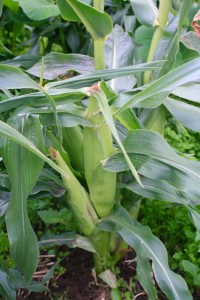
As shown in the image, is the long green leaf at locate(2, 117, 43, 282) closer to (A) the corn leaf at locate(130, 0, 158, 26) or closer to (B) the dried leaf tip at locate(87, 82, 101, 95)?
(B) the dried leaf tip at locate(87, 82, 101, 95)

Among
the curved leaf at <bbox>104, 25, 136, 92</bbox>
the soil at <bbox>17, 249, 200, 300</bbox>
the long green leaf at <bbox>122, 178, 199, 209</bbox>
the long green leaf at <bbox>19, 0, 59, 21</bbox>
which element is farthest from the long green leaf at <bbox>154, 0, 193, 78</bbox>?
the soil at <bbox>17, 249, 200, 300</bbox>

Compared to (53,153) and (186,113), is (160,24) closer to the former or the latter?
(186,113)

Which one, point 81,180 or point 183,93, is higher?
point 183,93

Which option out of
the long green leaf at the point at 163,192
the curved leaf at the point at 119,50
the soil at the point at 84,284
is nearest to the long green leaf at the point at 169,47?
the curved leaf at the point at 119,50

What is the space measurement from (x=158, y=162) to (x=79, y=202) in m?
0.21

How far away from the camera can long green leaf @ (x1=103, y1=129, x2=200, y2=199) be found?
84 centimetres

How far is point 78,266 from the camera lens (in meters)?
1.25

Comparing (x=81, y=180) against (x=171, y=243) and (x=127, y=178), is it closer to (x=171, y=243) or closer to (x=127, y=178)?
(x=127, y=178)

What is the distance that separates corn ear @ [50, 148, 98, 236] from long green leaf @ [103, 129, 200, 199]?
3.7 inches

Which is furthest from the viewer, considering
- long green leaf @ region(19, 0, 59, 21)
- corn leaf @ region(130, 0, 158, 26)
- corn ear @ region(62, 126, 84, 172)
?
long green leaf @ region(19, 0, 59, 21)

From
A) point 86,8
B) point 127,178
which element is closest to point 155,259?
point 127,178

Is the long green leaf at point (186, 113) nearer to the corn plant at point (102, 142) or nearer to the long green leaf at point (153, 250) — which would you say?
the corn plant at point (102, 142)

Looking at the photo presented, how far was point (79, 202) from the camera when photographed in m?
0.97

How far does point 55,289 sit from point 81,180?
0.34 metres
